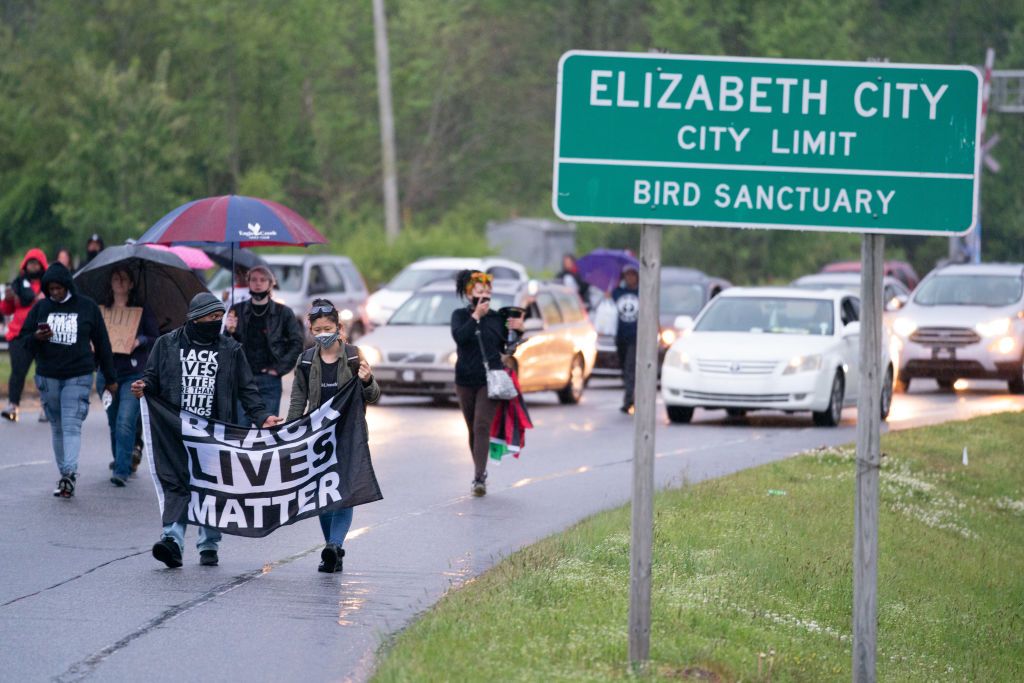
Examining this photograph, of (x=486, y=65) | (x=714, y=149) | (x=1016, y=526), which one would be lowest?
(x=1016, y=526)

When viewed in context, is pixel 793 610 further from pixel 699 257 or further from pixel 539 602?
pixel 699 257

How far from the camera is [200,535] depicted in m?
11.4

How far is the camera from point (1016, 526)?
1581 cm

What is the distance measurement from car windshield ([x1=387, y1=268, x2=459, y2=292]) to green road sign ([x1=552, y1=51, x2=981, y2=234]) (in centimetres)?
2689

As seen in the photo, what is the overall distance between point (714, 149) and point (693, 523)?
5060 millimetres

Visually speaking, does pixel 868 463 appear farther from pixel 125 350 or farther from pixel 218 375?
pixel 125 350

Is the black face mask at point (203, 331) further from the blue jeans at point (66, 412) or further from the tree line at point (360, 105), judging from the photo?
the tree line at point (360, 105)

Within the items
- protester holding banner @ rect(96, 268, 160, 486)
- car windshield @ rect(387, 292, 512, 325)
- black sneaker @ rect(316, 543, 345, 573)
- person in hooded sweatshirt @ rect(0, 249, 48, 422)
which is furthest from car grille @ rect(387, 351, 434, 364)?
black sneaker @ rect(316, 543, 345, 573)

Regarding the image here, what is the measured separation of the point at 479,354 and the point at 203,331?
371cm

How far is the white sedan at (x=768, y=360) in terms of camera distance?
21156 mm

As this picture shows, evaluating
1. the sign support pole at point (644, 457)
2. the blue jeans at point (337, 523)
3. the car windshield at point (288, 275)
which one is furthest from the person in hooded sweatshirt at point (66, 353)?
the car windshield at point (288, 275)

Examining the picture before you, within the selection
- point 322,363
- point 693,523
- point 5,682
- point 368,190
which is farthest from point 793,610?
point 368,190

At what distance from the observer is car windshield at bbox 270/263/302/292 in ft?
108

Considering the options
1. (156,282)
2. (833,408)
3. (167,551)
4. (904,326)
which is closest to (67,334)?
(156,282)
